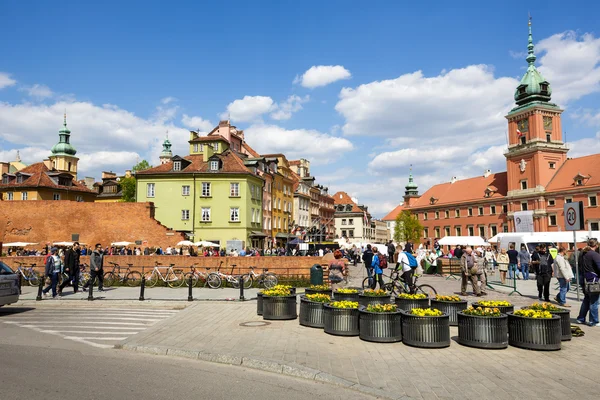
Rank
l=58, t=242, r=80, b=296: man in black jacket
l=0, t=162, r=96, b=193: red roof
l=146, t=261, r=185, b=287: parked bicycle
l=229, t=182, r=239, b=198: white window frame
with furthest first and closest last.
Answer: l=0, t=162, r=96, b=193: red roof → l=229, t=182, r=239, b=198: white window frame → l=146, t=261, r=185, b=287: parked bicycle → l=58, t=242, r=80, b=296: man in black jacket

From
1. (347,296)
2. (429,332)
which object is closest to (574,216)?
(347,296)

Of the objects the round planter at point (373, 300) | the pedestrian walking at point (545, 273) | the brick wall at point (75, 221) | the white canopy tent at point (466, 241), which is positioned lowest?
the round planter at point (373, 300)

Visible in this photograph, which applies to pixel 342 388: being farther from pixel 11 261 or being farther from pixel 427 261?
pixel 427 261

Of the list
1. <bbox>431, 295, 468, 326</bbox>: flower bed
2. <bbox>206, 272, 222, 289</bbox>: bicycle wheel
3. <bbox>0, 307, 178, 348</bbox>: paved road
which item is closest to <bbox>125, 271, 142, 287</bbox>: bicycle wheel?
<bbox>206, 272, 222, 289</bbox>: bicycle wheel

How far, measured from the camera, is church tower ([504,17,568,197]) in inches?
3103

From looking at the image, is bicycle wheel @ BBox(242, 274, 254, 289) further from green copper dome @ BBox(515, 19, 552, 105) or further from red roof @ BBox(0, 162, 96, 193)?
green copper dome @ BBox(515, 19, 552, 105)

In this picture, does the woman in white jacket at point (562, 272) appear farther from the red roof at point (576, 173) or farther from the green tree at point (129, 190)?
the green tree at point (129, 190)

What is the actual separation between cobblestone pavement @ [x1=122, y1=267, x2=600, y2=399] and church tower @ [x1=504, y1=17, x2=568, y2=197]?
75.6m

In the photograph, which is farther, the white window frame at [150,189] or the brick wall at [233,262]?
the white window frame at [150,189]

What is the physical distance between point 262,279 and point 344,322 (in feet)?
43.7

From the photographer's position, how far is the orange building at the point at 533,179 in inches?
2901

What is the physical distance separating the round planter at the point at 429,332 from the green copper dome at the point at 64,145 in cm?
10858

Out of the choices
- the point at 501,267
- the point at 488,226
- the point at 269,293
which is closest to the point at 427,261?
the point at 501,267

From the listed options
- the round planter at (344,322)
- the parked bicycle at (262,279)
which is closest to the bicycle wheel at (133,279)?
the parked bicycle at (262,279)
